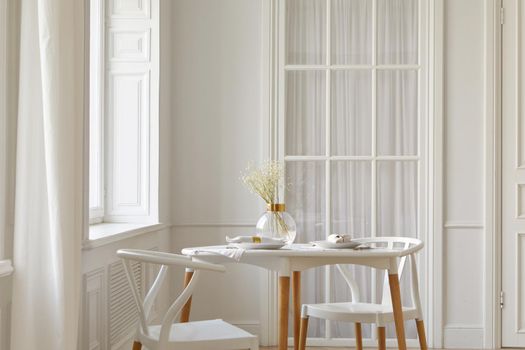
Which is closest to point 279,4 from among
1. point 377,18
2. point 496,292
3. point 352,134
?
point 377,18

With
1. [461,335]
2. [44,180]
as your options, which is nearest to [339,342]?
[461,335]

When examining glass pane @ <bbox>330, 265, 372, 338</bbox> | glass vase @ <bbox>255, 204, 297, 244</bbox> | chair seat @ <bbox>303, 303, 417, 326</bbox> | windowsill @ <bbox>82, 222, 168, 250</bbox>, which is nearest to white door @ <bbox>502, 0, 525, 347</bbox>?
glass pane @ <bbox>330, 265, 372, 338</bbox>

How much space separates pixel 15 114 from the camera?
2.78m

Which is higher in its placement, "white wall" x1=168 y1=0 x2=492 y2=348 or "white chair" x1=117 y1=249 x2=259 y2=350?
"white wall" x1=168 y1=0 x2=492 y2=348

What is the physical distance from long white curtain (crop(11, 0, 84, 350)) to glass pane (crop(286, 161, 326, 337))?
2.79m

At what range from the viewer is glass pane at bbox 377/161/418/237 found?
5395 mm

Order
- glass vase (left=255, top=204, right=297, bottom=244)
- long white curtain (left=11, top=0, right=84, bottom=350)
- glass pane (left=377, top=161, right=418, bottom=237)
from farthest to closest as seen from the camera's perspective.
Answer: glass pane (left=377, top=161, right=418, bottom=237), glass vase (left=255, top=204, right=297, bottom=244), long white curtain (left=11, top=0, right=84, bottom=350)

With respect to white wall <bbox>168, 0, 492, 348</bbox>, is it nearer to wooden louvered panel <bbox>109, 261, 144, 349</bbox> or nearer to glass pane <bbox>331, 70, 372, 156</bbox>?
glass pane <bbox>331, 70, 372, 156</bbox>

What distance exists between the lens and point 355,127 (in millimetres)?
5441

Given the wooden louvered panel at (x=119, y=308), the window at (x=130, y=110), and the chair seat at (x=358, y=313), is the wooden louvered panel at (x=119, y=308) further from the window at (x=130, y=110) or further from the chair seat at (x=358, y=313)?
the chair seat at (x=358, y=313)

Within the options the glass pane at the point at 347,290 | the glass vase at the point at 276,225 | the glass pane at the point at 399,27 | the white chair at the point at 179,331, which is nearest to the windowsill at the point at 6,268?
the white chair at the point at 179,331

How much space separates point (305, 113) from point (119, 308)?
6.57 feet

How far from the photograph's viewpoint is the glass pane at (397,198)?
539 cm

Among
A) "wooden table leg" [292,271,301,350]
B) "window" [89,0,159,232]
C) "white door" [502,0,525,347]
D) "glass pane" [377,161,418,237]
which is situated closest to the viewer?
"wooden table leg" [292,271,301,350]
